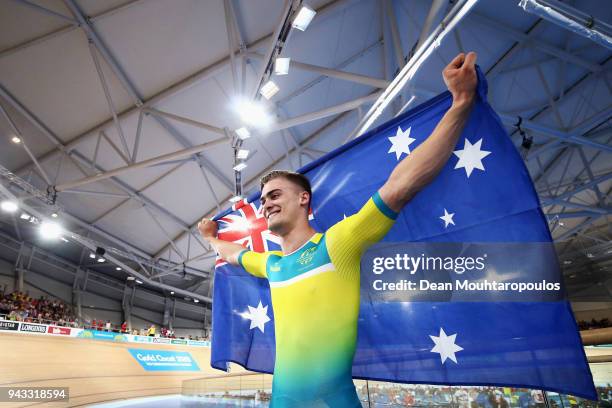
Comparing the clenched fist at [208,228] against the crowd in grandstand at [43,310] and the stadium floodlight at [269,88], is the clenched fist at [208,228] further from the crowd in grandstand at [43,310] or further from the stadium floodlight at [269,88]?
the crowd in grandstand at [43,310]

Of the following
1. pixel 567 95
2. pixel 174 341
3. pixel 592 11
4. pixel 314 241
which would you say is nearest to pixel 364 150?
pixel 314 241

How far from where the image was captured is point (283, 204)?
6.40ft

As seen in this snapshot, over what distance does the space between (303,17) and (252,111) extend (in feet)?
9.47

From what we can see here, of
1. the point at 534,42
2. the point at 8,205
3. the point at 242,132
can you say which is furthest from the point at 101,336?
the point at 534,42

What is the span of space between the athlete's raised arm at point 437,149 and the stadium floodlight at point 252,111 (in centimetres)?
727

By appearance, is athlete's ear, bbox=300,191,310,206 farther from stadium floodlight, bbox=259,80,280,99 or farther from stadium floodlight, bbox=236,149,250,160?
stadium floodlight, bbox=236,149,250,160

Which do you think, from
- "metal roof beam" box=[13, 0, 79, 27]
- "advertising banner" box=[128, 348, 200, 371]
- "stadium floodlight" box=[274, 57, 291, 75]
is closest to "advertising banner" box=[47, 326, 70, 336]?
"advertising banner" box=[128, 348, 200, 371]

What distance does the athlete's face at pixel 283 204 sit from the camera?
1930 mm

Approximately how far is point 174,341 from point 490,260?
66.9 feet

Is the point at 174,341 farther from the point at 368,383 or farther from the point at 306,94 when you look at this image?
the point at 368,383

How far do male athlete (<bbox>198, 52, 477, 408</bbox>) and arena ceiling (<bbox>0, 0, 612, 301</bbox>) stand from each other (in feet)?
17.6

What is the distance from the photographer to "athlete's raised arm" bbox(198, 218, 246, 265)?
2.48m

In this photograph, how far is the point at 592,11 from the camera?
29.2ft

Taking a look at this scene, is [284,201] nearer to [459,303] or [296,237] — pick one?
[296,237]
